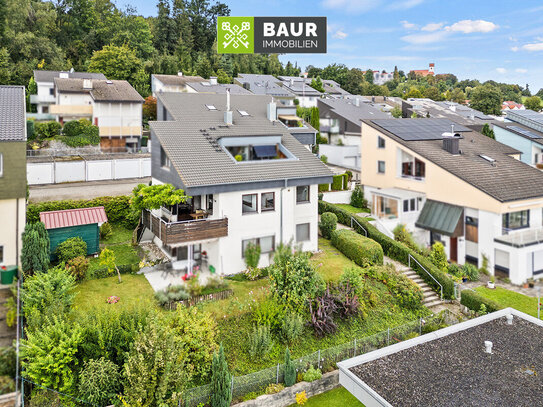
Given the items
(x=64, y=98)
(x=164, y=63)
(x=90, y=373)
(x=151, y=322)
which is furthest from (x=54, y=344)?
(x=164, y=63)

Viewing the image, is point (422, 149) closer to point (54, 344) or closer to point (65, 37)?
point (54, 344)

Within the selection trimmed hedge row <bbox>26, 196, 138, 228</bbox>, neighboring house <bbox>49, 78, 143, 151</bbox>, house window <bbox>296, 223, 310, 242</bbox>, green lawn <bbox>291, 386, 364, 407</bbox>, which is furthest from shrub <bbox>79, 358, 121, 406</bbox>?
neighboring house <bbox>49, 78, 143, 151</bbox>

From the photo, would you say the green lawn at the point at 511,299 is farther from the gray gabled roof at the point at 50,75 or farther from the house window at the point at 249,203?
the gray gabled roof at the point at 50,75

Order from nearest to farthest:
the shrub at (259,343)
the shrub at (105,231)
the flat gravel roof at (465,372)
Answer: the flat gravel roof at (465,372)
the shrub at (259,343)
the shrub at (105,231)

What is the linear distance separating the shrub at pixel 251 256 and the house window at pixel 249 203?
1.78m

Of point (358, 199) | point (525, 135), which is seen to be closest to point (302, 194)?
point (358, 199)

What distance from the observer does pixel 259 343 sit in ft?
53.9

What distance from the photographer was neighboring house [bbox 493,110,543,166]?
38688 millimetres

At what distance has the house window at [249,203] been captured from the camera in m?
22.1

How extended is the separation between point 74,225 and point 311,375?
1369 cm

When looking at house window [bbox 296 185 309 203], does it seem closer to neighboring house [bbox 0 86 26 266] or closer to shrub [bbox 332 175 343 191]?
neighboring house [bbox 0 86 26 266]

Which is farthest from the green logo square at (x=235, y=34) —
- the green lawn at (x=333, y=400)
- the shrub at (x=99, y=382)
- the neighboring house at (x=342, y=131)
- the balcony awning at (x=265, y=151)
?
the neighboring house at (x=342, y=131)

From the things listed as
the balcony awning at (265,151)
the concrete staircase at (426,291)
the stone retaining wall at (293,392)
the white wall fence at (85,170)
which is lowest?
the stone retaining wall at (293,392)

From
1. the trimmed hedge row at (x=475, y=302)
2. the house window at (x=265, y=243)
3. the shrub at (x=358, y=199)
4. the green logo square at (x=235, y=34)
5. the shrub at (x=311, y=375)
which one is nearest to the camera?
the shrub at (x=311, y=375)
